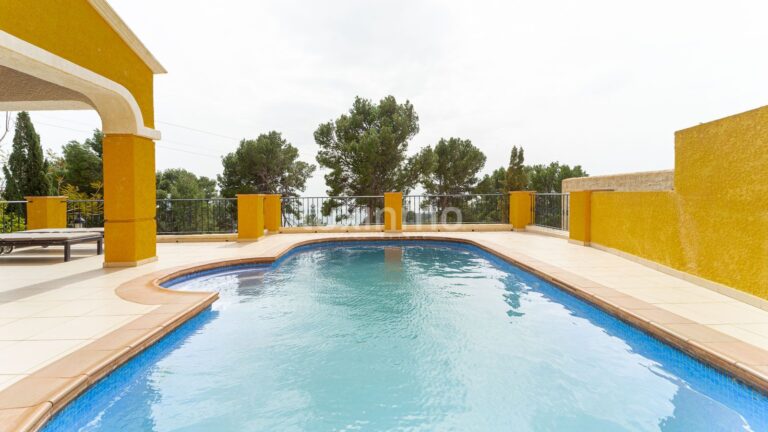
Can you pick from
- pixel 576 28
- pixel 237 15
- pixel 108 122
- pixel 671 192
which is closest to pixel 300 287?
pixel 108 122

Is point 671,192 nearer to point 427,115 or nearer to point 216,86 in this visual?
point 216,86

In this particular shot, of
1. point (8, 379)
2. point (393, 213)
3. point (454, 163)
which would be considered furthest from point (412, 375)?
point (454, 163)

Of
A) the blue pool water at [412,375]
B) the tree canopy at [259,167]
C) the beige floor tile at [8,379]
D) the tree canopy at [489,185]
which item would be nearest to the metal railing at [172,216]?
the tree canopy at [259,167]

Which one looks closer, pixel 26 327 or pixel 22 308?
pixel 26 327

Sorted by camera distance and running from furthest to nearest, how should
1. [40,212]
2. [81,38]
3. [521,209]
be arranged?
[521,209] → [40,212] → [81,38]

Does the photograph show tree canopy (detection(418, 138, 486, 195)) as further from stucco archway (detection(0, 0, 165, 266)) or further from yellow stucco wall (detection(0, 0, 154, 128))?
yellow stucco wall (detection(0, 0, 154, 128))

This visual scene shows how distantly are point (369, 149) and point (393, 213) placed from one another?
10314 millimetres

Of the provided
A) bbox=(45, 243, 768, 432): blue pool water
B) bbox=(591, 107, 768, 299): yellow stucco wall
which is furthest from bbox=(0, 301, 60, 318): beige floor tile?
bbox=(591, 107, 768, 299): yellow stucco wall

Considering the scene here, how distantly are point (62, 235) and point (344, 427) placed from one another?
7.35 m

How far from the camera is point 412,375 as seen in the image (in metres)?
3.02

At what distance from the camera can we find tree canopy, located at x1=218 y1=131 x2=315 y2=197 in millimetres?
24562

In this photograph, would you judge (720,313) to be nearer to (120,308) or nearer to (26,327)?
(120,308)

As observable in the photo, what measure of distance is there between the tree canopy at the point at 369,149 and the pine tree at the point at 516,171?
20.7 feet

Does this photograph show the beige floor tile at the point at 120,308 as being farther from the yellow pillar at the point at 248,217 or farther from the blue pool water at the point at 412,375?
the yellow pillar at the point at 248,217
